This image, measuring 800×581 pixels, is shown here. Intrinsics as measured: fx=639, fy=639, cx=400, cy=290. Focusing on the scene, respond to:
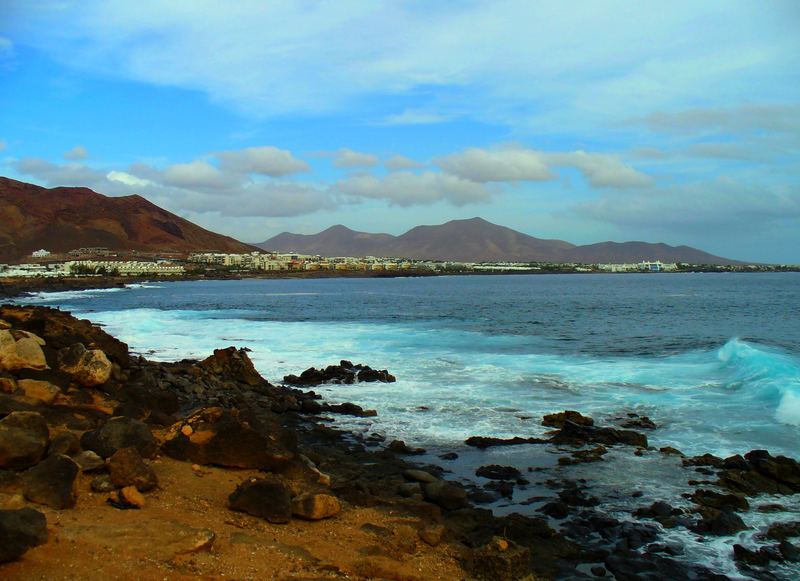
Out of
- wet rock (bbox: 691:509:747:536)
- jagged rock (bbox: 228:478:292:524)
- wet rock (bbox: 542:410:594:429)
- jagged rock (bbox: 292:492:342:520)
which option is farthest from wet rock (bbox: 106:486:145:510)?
wet rock (bbox: 542:410:594:429)

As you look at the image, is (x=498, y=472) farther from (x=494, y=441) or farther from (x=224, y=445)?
(x=224, y=445)

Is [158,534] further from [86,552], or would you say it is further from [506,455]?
[506,455]

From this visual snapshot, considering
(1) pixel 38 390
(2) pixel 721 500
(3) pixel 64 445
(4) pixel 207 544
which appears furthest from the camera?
(1) pixel 38 390

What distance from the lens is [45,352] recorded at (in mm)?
12242

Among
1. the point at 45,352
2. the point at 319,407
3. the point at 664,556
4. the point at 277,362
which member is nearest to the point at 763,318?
the point at 277,362

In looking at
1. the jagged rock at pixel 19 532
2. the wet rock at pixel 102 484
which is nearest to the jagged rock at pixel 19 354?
the wet rock at pixel 102 484

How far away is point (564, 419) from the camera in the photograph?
15.6 m

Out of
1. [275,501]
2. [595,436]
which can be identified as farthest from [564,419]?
[275,501]

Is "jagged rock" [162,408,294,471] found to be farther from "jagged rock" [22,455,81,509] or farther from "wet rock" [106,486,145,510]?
"jagged rock" [22,455,81,509]

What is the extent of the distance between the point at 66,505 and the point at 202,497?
1632 mm

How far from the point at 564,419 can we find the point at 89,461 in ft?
36.2

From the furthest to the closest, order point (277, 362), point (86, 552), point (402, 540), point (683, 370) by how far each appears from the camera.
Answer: point (277, 362)
point (683, 370)
point (402, 540)
point (86, 552)

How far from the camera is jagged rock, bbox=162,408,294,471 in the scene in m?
9.32

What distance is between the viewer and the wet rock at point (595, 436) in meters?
14.0
